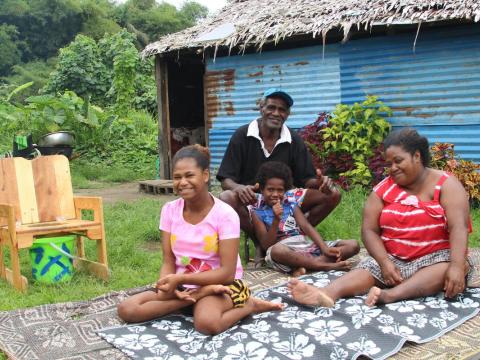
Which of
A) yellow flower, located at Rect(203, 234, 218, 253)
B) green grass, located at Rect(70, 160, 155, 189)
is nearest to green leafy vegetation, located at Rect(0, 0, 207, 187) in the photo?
green grass, located at Rect(70, 160, 155, 189)

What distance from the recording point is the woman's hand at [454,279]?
123 inches

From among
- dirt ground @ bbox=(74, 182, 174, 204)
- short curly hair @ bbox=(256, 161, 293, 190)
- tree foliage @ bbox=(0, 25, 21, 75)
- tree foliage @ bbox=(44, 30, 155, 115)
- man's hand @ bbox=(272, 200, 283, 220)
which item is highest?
tree foliage @ bbox=(0, 25, 21, 75)

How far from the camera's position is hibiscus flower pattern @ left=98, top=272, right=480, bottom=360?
104 inches

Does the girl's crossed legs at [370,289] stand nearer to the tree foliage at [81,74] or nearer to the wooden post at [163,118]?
the wooden post at [163,118]

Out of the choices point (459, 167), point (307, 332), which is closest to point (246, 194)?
point (307, 332)

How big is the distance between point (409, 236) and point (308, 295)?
748mm

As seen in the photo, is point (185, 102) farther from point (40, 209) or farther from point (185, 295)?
point (185, 295)

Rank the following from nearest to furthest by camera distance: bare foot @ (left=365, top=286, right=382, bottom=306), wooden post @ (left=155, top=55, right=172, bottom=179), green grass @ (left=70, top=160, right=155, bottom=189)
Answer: bare foot @ (left=365, top=286, right=382, bottom=306)
wooden post @ (left=155, top=55, right=172, bottom=179)
green grass @ (left=70, top=160, right=155, bottom=189)

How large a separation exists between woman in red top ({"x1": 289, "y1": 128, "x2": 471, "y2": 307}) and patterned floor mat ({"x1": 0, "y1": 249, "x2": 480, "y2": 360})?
35cm

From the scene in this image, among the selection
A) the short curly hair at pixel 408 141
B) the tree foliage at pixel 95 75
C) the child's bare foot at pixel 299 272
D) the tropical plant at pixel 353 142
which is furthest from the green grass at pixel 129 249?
the tree foliage at pixel 95 75

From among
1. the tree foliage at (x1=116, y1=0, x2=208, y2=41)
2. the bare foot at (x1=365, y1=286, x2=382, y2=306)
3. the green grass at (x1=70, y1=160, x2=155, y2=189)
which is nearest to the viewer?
the bare foot at (x1=365, y1=286, x2=382, y2=306)

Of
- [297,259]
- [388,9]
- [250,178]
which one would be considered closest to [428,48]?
[388,9]

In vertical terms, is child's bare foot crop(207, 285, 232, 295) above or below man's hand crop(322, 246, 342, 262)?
above

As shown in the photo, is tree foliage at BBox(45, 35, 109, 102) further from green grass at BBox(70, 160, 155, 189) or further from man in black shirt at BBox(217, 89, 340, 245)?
man in black shirt at BBox(217, 89, 340, 245)
